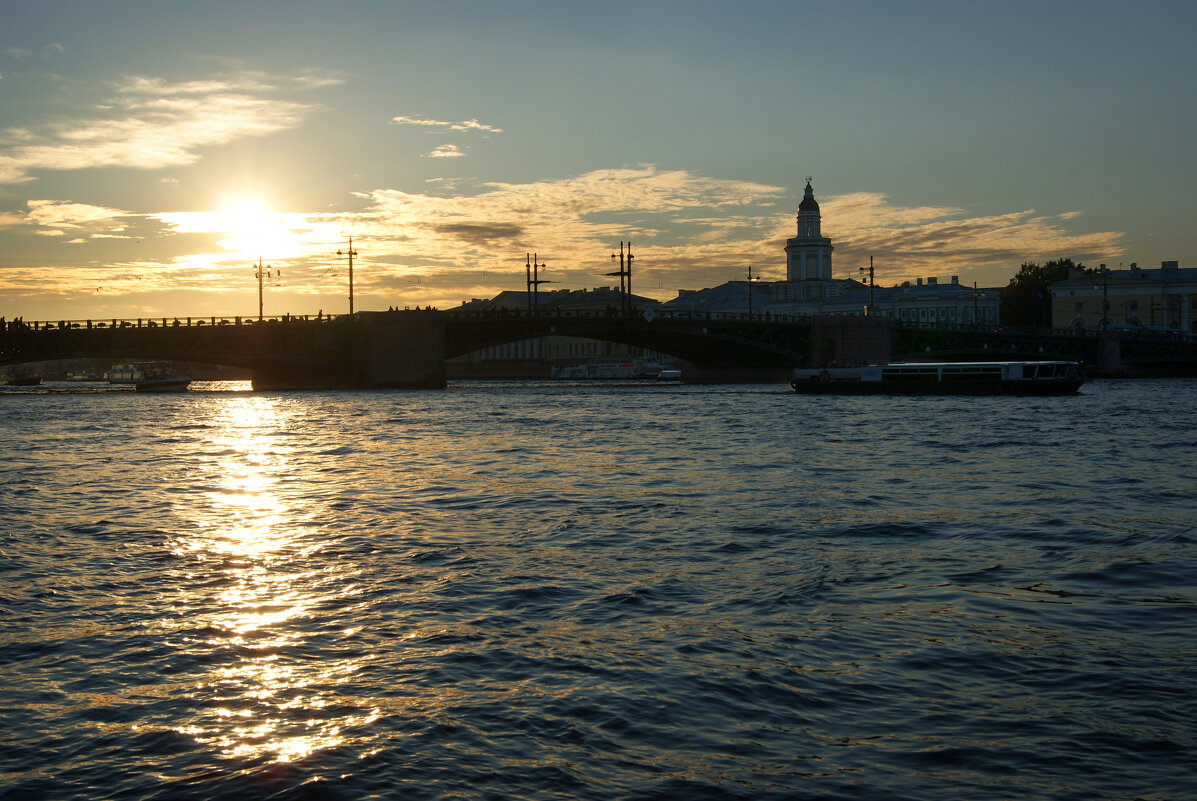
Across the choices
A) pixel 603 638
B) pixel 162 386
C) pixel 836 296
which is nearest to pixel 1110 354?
pixel 836 296

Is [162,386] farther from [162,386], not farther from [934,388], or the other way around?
[934,388]

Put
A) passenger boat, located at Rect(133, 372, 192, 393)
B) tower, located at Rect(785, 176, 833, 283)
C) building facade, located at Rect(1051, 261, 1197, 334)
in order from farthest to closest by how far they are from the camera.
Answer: tower, located at Rect(785, 176, 833, 283), building facade, located at Rect(1051, 261, 1197, 334), passenger boat, located at Rect(133, 372, 192, 393)

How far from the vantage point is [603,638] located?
994cm

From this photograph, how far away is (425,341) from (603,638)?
256 feet

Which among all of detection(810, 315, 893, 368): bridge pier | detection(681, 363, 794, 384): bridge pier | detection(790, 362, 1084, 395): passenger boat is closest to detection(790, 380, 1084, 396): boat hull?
detection(790, 362, 1084, 395): passenger boat

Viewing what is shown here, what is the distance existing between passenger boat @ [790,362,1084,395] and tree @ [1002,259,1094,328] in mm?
76292

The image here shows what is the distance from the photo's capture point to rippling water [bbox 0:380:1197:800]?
695 cm

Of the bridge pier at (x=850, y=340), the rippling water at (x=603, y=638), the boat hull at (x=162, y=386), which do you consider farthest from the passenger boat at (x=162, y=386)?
the rippling water at (x=603, y=638)

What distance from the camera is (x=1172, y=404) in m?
57.1

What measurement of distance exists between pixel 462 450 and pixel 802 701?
24.8 meters

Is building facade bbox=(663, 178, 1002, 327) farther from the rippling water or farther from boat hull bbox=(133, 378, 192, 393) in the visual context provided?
the rippling water

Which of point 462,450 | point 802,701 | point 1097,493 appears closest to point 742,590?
point 802,701

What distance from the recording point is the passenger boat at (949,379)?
68.3 m

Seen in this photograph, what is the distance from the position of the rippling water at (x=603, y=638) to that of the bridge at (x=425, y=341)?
199ft
